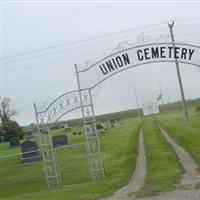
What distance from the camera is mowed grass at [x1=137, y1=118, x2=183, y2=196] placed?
1492 centimetres

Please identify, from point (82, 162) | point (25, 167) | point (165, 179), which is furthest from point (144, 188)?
point (25, 167)

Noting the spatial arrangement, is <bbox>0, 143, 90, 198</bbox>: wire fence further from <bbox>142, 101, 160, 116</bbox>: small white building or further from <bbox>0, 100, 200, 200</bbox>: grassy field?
<bbox>142, 101, 160, 116</bbox>: small white building

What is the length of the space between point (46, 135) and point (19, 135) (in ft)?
177

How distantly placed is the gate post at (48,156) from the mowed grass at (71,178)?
41 centimetres

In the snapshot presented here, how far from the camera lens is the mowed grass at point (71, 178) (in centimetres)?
Answer: 1692

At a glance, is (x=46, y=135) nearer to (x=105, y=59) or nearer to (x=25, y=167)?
(x=105, y=59)

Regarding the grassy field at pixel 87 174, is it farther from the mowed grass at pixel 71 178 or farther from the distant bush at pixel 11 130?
the distant bush at pixel 11 130

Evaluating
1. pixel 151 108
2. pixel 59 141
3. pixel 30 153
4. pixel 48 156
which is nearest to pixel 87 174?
pixel 48 156

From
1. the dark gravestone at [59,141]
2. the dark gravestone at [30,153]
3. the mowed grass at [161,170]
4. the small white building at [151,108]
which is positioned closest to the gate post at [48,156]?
the mowed grass at [161,170]

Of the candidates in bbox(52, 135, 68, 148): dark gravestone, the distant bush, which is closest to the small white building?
the distant bush

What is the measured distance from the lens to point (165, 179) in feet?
54.2

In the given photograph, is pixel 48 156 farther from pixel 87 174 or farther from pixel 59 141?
pixel 59 141

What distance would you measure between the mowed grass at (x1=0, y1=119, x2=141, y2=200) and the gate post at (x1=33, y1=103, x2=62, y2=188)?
41 centimetres

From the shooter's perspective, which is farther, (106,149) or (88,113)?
(106,149)
